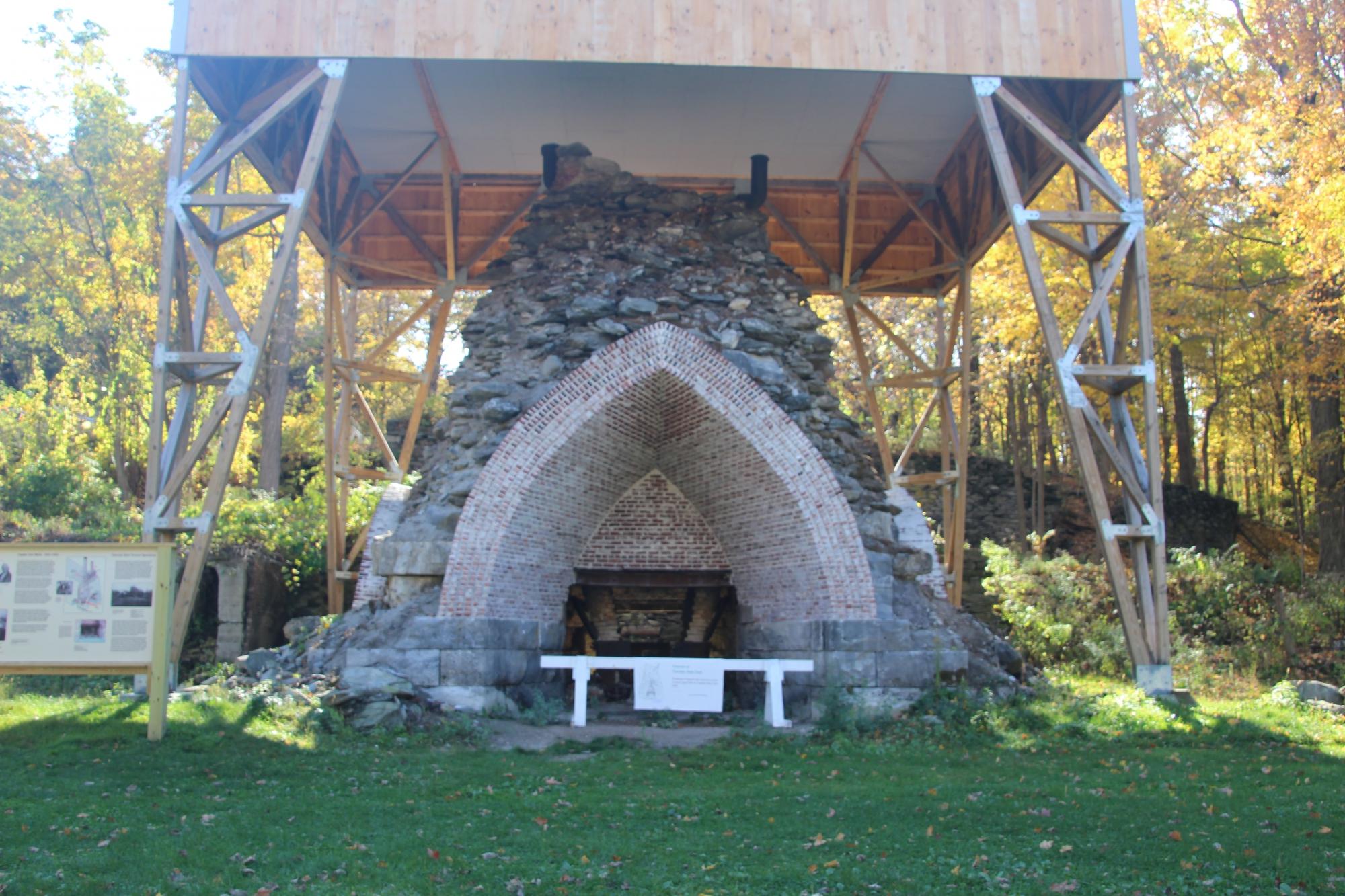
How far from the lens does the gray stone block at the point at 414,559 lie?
1211cm

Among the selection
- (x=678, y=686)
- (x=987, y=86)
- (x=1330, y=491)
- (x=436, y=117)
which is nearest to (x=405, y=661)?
(x=678, y=686)

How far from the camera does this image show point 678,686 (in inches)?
447

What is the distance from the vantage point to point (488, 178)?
55.2ft

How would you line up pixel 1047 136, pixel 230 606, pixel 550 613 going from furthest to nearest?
pixel 230 606
pixel 550 613
pixel 1047 136

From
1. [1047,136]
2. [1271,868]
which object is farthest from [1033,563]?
[1271,868]

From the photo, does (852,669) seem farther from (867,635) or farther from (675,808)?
(675,808)

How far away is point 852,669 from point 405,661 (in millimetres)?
4530

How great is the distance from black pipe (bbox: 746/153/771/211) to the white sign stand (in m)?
6.57

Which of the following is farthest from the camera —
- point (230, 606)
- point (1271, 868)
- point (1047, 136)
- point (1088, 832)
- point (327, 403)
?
point (230, 606)

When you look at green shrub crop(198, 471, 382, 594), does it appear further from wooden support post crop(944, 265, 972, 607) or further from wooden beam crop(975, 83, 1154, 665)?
wooden beam crop(975, 83, 1154, 665)

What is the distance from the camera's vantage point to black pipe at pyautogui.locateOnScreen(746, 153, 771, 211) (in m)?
15.2

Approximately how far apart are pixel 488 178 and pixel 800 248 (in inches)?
203

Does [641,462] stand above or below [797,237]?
below

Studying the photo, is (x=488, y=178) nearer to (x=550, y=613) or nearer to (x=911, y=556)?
(x=550, y=613)
